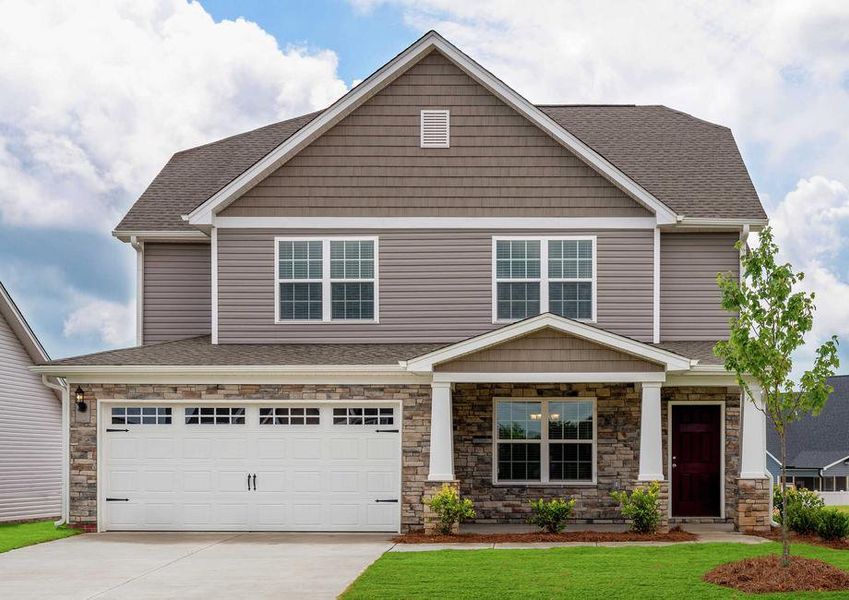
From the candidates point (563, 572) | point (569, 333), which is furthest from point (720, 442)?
point (563, 572)

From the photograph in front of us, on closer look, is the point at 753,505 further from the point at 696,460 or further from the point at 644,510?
the point at 644,510

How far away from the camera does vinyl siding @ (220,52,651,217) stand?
19672 mm

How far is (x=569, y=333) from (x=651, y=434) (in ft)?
7.15

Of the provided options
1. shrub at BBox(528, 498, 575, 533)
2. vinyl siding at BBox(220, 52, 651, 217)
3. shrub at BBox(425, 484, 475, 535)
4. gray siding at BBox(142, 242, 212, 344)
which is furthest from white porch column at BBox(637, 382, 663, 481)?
gray siding at BBox(142, 242, 212, 344)

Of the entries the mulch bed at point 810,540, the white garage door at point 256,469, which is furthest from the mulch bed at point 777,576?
the white garage door at point 256,469

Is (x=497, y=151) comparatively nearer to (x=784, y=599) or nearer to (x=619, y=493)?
(x=619, y=493)

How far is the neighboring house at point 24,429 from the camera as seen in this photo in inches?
961

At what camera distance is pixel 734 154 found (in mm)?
22500

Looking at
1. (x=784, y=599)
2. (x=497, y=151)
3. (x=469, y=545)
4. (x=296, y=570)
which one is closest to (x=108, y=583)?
(x=296, y=570)

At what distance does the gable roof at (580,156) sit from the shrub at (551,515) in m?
5.94

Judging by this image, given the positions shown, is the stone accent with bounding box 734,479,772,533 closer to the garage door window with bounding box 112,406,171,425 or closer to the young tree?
the young tree

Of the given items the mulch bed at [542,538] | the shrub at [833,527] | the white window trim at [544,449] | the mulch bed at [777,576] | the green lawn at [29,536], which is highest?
the white window trim at [544,449]

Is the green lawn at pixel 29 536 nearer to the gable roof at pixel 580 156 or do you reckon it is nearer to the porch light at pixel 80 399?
the porch light at pixel 80 399

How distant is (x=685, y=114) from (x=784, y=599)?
52.1ft
